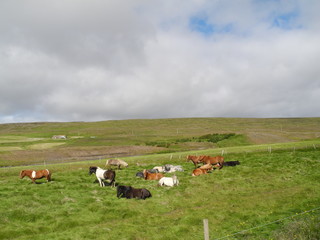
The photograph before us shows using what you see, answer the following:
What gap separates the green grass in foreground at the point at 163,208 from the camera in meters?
13.2

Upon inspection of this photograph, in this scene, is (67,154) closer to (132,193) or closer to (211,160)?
(211,160)

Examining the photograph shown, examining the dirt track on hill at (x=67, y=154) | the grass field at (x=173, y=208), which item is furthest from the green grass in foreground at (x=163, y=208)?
the dirt track on hill at (x=67, y=154)

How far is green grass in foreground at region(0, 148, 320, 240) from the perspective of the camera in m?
13.2

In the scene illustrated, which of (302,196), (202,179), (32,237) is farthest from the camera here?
(202,179)

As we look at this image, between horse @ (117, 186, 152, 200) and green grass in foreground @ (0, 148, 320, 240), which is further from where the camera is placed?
horse @ (117, 186, 152, 200)

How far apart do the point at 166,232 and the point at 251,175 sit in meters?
15.0

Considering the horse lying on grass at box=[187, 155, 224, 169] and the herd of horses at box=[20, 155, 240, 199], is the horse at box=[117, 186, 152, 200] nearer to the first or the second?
the herd of horses at box=[20, 155, 240, 199]

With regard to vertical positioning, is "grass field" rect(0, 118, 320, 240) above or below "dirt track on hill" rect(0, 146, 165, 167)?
above

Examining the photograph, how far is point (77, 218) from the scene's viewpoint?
15336mm

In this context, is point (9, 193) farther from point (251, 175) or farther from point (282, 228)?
point (251, 175)

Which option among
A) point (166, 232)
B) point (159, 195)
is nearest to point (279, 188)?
point (159, 195)

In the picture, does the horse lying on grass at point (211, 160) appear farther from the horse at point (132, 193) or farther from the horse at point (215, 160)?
the horse at point (132, 193)

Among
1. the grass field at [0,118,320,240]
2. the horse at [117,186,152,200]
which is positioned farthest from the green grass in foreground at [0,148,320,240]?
the horse at [117,186,152,200]

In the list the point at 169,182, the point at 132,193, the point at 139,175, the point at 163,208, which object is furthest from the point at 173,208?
the point at 139,175
